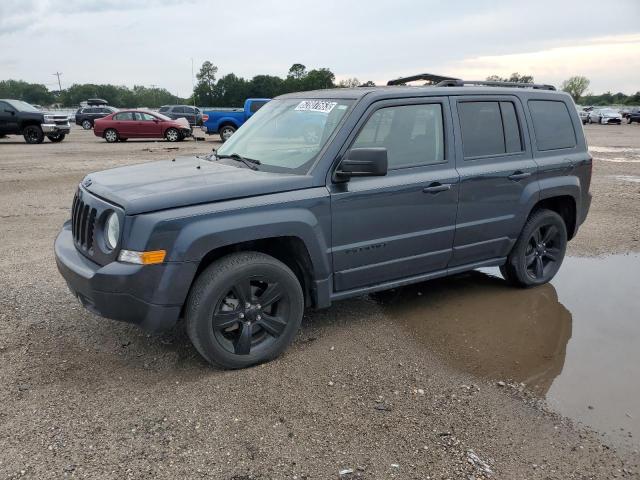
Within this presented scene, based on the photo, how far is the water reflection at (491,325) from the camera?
148 inches

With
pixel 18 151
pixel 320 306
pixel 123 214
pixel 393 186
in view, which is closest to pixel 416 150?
pixel 393 186

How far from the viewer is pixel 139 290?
10.4 ft

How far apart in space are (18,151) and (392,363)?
18.7m

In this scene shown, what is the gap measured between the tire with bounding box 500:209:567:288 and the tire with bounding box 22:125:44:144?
70.3ft

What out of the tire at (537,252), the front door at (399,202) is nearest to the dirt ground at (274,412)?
the front door at (399,202)

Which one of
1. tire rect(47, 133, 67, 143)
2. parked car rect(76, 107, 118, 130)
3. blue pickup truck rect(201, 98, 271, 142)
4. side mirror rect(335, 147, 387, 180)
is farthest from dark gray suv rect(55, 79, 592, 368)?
parked car rect(76, 107, 118, 130)

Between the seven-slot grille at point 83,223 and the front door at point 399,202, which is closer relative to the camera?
the seven-slot grille at point 83,223

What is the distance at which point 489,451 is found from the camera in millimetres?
2812

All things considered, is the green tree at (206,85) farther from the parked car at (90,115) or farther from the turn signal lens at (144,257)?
the turn signal lens at (144,257)

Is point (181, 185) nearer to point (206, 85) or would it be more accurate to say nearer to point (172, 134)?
point (172, 134)

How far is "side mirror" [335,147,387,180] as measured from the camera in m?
3.55

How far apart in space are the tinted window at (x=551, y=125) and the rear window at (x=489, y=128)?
0.94 feet

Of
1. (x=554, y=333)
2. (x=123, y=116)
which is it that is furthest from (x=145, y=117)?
(x=554, y=333)

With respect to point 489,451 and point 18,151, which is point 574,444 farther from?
point 18,151
